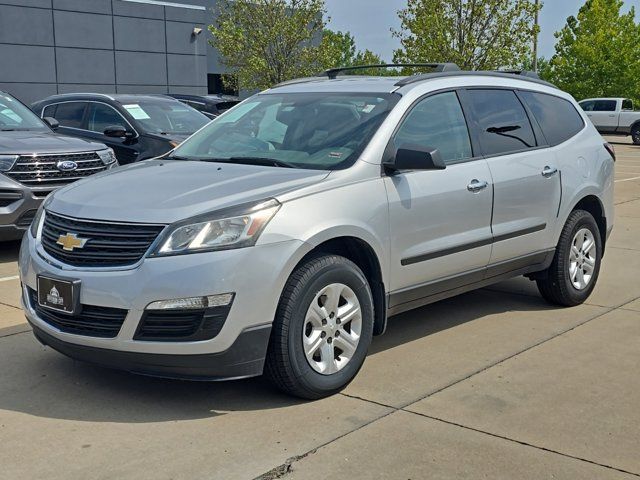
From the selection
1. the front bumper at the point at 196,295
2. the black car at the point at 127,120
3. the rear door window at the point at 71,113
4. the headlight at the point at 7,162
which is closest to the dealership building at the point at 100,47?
the rear door window at the point at 71,113

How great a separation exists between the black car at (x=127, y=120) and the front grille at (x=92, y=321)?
20.7 ft

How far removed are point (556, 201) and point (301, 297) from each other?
2.71m

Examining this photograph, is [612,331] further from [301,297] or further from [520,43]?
[520,43]

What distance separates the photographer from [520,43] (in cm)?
2491

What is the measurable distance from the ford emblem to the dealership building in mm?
→ 21530

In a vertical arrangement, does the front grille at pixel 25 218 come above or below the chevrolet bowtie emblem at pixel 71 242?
below

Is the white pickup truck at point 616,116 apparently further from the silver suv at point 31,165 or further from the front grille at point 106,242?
the front grille at point 106,242

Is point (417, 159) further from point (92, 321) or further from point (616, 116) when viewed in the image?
point (616, 116)

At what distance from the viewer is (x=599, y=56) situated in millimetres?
40594

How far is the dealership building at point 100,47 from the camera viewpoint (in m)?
28.8

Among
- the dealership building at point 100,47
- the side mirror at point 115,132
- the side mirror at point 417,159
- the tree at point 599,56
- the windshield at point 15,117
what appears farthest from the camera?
the tree at point 599,56

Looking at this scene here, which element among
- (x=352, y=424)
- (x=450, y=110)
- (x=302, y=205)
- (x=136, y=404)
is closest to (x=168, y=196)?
(x=302, y=205)

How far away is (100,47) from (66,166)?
78.5 feet

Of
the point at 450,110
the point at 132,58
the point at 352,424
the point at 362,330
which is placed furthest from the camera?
the point at 132,58
